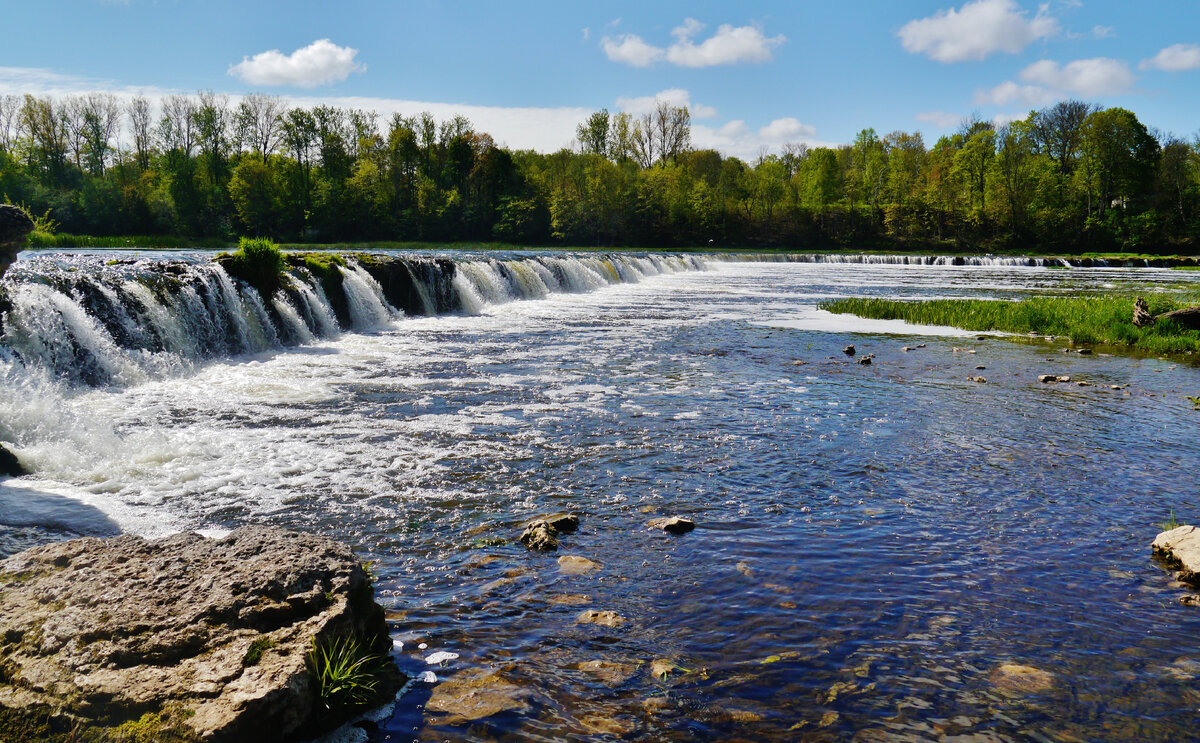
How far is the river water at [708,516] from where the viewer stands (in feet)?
12.8

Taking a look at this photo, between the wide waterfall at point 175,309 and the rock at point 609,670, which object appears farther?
the wide waterfall at point 175,309

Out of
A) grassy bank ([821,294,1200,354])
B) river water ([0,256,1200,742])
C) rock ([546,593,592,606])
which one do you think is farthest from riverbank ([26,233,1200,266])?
rock ([546,593,592,606])

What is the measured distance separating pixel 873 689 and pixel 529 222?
299ft

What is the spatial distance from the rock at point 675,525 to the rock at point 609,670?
2.14m

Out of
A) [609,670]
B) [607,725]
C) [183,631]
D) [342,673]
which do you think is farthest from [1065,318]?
[183,631]

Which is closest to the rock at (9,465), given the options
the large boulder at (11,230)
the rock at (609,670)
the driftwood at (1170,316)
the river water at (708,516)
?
the river water at (708,516)

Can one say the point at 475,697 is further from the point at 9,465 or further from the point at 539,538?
the point at 9,465

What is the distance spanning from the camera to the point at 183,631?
3441mm

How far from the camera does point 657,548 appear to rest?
5.94 meters

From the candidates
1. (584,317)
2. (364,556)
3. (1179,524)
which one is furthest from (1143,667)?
(584,317)

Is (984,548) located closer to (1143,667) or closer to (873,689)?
(1143,667)

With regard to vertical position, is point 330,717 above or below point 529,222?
below

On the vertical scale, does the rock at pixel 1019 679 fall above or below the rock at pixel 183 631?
below

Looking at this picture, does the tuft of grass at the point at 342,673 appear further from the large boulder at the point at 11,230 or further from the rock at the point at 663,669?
the large boulder at the point at 11,230
